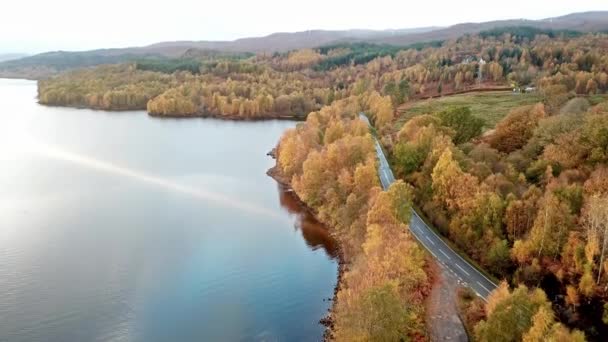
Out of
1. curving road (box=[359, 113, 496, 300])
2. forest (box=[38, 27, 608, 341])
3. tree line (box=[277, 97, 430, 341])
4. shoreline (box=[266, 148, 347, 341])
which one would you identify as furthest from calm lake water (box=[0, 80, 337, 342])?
curving road (box=[359, 113, 496, 300])

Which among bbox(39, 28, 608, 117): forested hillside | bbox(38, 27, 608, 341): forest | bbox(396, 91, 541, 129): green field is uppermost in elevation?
bbox(39, 28, 608, 117): forested hillside

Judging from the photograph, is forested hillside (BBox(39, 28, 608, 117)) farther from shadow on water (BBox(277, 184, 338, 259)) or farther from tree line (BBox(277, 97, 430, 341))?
shadow on water (BBox(277, 184, 338, 259))

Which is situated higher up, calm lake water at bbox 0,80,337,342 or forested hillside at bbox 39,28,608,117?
forested hillside at bbox 39,28,608,117

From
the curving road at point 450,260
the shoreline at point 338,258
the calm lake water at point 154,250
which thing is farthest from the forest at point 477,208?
the calm lake water at point 154,250

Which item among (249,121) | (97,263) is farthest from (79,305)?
(249,121)

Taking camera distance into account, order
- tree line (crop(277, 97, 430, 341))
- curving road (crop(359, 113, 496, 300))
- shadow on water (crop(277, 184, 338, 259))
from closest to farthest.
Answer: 1. tree line (crop(277, 97, 430, 341))
2. curving road (crop(359, 113, 496, 300))
3. shadow on water (crop(277, 184, 338, 259))

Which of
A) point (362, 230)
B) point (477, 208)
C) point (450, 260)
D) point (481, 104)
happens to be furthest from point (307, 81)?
point (450, 260)
